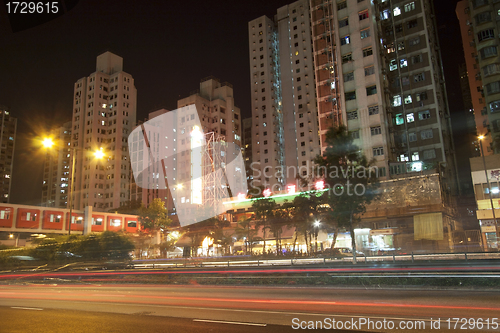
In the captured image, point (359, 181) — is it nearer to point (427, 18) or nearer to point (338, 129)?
point (338, 129)

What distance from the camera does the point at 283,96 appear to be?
93.0 m

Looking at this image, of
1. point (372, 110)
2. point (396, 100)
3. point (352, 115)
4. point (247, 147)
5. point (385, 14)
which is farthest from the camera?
point (247, 147)

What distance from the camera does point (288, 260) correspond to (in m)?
28.3

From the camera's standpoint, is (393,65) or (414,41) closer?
(414,41)

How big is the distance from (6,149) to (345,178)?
13049cm

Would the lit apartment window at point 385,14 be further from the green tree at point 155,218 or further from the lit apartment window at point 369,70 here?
the green tree at point 155,218

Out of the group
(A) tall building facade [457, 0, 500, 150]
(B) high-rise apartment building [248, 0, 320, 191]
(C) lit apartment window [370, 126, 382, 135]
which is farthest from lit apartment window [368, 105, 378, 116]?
(B) high-rise apartment building [248, 0, 320, 191]

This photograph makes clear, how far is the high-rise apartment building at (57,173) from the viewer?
127m

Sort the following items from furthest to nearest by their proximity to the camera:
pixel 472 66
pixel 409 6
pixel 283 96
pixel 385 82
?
pixel 283 96, pixel 472 66, pixel 409 6, pixel 385 82

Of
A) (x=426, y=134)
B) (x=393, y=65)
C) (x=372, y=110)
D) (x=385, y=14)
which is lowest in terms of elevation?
(x=426, y=134)

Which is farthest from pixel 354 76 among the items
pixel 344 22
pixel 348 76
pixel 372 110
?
pixel 344 22

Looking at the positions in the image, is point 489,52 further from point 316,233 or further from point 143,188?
point 143,188

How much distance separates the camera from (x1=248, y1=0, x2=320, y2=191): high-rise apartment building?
87688mm

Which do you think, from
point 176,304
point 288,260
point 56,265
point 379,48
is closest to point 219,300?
point 176,304
